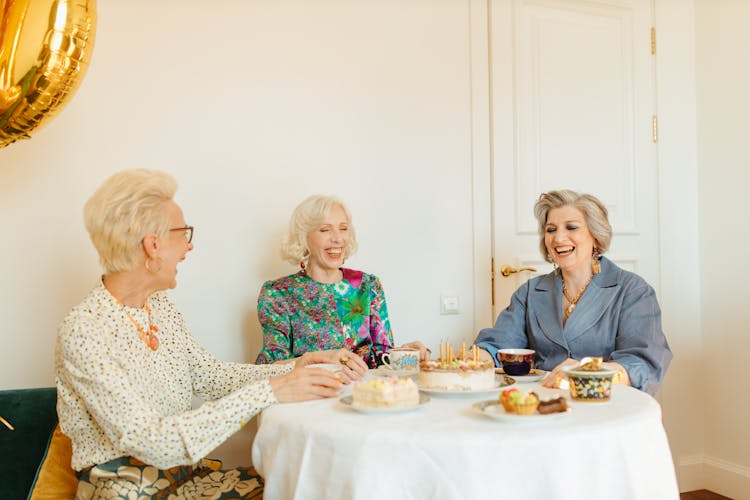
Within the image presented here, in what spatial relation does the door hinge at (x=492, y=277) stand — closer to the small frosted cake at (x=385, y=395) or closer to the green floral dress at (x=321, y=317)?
the green floral dress at (x=321, y=317)

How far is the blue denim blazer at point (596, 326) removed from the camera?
2.26 m

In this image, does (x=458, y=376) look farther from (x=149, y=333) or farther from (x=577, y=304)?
(x=577, y=304)

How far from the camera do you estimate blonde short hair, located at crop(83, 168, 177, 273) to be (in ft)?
5.90

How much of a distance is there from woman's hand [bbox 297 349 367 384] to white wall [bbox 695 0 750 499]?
7.27 ft

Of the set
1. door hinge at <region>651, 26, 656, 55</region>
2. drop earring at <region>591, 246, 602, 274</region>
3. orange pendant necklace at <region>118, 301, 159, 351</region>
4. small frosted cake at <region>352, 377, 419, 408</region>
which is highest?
door hinge at <region>651, 26, 656, 55</region>

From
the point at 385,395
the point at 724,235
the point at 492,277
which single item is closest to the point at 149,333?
the point at 385,395

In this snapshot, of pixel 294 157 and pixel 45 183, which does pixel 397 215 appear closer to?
pixel 294 157

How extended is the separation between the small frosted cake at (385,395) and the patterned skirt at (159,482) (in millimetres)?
542

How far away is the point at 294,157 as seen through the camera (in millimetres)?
3029

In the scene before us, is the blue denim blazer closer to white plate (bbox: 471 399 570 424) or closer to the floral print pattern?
white plate (bbox: 471 399 570 424)

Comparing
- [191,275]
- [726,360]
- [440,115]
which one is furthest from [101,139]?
[726,360]

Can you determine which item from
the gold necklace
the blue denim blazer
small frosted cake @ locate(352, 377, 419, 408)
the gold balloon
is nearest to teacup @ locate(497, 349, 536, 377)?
the blue denim blazer

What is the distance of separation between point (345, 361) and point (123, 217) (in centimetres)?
75

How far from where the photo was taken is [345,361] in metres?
2.09
